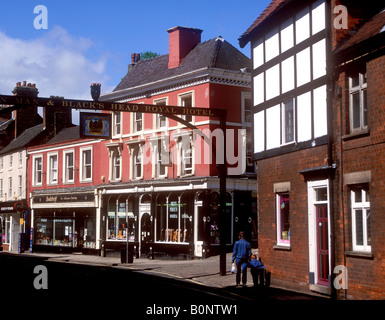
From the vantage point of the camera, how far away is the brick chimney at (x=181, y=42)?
120 ft

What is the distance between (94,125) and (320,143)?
865cm

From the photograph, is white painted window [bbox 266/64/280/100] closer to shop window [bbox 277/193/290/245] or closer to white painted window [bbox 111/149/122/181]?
shop window [bbox 277/193/290/245]

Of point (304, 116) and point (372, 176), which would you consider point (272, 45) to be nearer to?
point (304, 116)

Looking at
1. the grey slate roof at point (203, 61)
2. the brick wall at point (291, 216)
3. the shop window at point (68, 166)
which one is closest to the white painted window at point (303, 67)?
the brick wall at point (291, 216)

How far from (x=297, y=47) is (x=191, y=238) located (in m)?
15.6

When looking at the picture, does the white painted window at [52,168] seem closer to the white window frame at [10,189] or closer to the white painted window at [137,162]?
the white window frame at [10,189]

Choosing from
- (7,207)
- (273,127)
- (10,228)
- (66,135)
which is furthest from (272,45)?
(10,228)

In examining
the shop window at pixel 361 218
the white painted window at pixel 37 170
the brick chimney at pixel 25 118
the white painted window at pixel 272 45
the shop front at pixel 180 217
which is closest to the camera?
the shop window at pixel 361 218

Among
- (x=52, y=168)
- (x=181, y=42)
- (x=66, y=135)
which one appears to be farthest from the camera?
(x=66, y=135)

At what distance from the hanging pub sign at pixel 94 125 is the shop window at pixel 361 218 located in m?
10.0

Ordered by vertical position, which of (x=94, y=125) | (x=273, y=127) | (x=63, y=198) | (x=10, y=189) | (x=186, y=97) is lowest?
(x=63, y=198)

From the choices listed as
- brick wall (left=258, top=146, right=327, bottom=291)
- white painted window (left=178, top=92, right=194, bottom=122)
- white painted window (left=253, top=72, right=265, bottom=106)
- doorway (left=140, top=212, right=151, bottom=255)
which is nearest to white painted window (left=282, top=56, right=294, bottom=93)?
white painted window (left=253, top=72, right=265, bottom=106)

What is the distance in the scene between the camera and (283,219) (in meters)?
20.7
